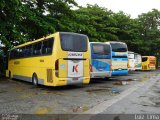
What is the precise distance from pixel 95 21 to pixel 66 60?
2593 centimetres

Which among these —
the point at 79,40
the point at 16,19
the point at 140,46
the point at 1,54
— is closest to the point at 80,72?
the point at 79,40

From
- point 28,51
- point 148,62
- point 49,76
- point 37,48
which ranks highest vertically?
point 37,48

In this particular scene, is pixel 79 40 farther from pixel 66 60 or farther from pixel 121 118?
pixel 121 118

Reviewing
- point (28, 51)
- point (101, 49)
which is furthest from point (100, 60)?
point (28, 51)

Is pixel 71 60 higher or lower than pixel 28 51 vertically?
lower

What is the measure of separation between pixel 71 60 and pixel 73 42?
0.96 metres

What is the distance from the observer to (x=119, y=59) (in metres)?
22.1

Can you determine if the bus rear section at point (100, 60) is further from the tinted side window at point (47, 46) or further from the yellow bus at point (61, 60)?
the tinted side window at point (47, 46)

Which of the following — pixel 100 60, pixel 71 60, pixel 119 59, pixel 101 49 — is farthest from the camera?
pixel 119 59

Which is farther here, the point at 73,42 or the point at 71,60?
the point at 73,42

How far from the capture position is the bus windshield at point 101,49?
728 inches

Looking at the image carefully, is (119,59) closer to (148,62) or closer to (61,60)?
(61,60)

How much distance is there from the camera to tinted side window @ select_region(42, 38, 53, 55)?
577 inches

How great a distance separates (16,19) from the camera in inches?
830
